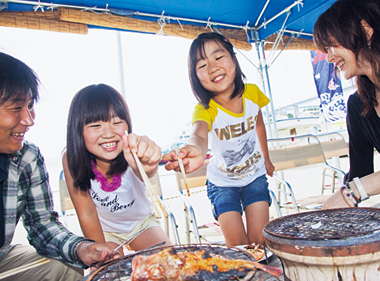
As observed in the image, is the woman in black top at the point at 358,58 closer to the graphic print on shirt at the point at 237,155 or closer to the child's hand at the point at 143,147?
the graphic print on shirt at the point at 237,155

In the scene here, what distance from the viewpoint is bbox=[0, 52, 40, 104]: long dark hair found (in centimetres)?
140

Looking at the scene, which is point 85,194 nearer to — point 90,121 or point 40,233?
point 40,233

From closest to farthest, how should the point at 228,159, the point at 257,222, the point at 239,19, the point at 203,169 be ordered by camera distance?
the point at 257,222 < the point at 228,159 < the point at 203,169 < the point at 239,19

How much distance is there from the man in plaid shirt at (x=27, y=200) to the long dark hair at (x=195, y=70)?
1.24m

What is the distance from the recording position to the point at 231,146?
7.56ft

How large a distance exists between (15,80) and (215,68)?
1.44 meters

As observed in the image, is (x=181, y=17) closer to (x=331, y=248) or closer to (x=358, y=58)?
(x=358, y=58)

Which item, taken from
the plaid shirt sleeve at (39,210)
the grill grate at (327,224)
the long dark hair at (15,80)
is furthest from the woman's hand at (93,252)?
the long dark hair at (15,80)

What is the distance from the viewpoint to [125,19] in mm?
4059

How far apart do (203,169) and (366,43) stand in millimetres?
2365

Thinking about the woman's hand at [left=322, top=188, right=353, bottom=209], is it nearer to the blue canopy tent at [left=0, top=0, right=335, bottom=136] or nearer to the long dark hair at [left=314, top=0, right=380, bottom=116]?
the long dark hair at [left=314, top=0, right=380, bottom=116]

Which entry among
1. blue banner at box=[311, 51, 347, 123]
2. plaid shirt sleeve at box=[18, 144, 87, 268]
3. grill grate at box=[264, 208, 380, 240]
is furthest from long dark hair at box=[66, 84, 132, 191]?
blue banner at box=[311, 51, 347, 123]

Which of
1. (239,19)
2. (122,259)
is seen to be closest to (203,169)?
(122,259)

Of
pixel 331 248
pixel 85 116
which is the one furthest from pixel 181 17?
pixel 331 248
